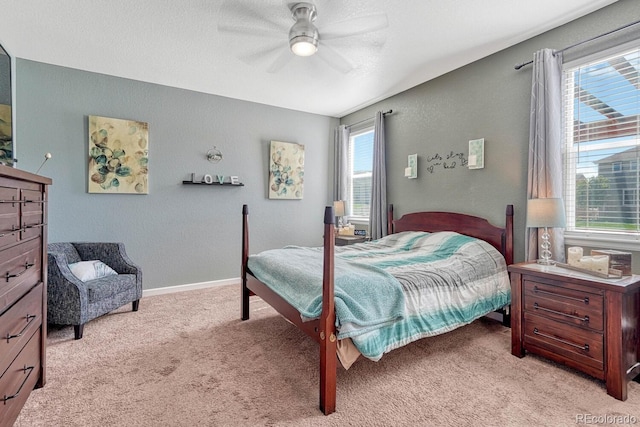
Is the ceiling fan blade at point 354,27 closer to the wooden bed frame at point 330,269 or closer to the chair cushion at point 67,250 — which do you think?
the wooden bed frame at point 330,269

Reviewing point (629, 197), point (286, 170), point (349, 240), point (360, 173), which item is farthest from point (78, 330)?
point (629, 197)

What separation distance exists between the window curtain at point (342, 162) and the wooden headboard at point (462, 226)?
1140mm

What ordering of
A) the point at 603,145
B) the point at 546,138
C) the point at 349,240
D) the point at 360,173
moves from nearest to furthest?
the point at 603,145, the point at 546,138, the point at 349,240, the point at 360,173

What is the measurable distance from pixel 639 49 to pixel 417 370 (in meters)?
2.82

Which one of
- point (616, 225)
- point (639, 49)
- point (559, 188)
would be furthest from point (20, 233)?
point (639, 49)

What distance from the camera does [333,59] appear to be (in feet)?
9.73

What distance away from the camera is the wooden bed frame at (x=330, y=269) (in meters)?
1.73

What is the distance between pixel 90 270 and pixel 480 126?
166 inches

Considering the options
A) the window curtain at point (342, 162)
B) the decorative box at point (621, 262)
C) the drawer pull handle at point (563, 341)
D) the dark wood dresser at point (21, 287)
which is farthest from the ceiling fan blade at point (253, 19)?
the drawer pull handle at point (563, 341)

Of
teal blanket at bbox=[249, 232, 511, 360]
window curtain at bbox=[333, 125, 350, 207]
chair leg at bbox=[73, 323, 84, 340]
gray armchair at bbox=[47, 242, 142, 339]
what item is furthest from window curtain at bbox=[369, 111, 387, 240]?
chair leg at bbox=[73, 323, 84, 340]

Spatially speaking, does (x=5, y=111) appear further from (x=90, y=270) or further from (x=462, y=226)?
(x=462, y=226)

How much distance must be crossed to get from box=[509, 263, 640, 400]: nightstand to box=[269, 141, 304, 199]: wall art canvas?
10.9 feet

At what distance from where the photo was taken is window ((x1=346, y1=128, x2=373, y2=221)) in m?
4.95

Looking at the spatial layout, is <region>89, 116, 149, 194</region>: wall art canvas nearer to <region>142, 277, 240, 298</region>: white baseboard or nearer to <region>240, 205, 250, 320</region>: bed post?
<region>142, 277, 240, 298</region>: white baseboard
